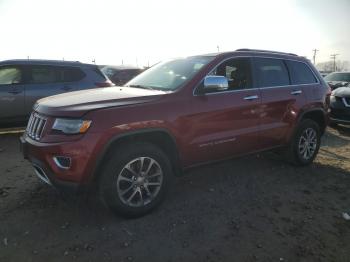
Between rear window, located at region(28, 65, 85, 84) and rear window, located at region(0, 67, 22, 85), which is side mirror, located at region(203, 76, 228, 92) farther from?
rear window, located at region(0, 67, 22, 85)

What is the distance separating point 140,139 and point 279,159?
337cm

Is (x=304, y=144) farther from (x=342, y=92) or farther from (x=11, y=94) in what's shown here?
(x=11, y=94)

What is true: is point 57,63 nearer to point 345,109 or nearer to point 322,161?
point 322,161

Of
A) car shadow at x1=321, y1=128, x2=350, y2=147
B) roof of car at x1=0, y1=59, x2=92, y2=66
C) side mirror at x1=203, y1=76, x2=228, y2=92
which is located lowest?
car shadow at x1=321, y1=128, x2=350, y2=147

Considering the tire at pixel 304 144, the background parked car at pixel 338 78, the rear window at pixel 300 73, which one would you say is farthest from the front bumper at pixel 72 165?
the background parked car at pixel 338 78

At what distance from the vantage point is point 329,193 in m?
4.96

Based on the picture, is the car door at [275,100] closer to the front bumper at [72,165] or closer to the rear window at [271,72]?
the rear window at [271,72]

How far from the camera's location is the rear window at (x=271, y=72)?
5.15 m

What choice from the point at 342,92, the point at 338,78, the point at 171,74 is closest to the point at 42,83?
the point at 171,74

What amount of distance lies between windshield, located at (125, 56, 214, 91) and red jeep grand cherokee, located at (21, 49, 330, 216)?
2 cm

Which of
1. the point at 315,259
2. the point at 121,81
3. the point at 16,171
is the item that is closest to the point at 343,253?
the point at 315,259

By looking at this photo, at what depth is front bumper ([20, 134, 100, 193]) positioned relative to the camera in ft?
11.2

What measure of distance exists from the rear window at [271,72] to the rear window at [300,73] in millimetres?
160

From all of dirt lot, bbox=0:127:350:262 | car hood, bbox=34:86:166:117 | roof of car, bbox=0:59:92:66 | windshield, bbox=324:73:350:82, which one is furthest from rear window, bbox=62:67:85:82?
windshield, bbox=324:73:350:82
